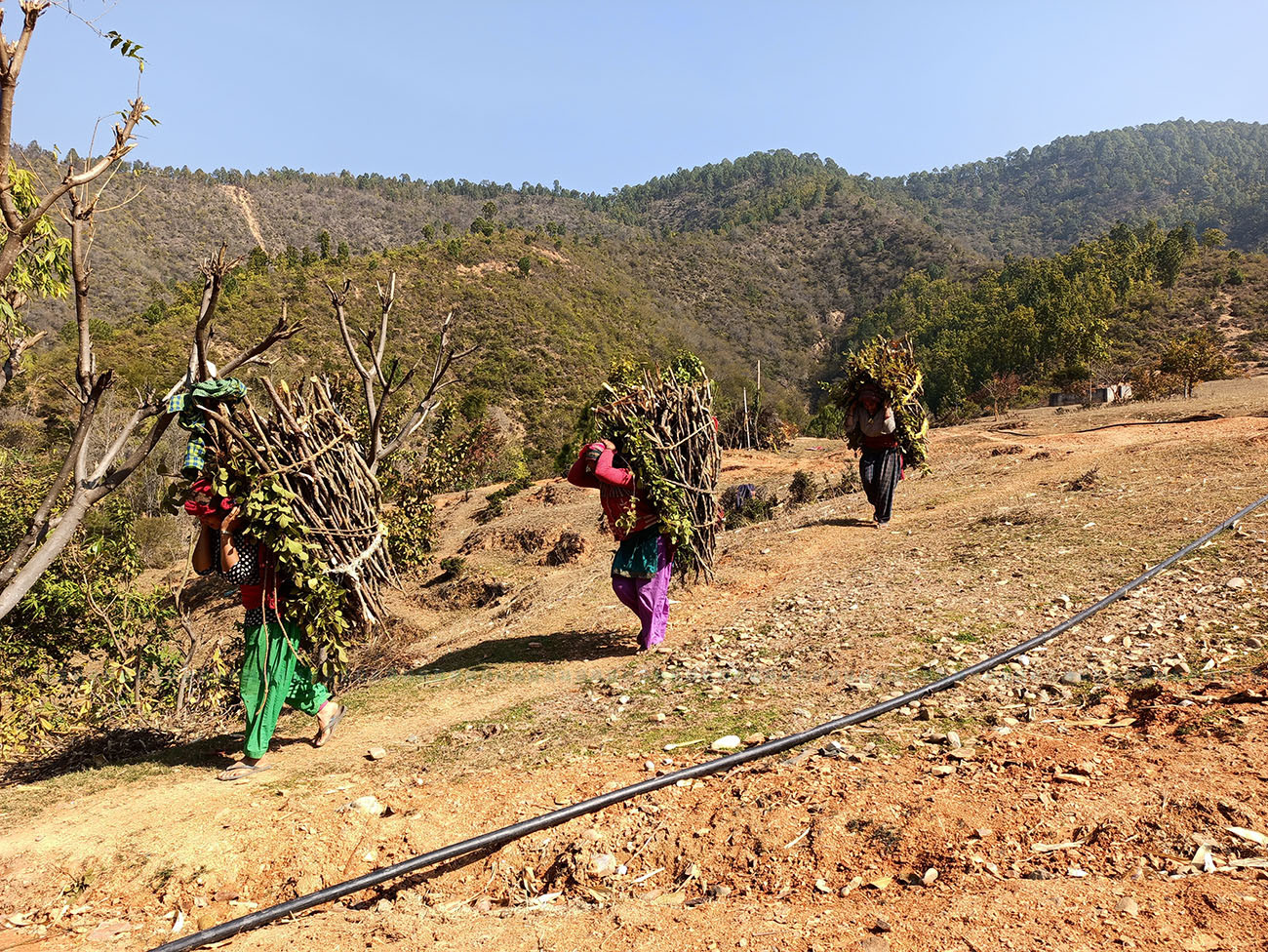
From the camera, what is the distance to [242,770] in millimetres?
4348

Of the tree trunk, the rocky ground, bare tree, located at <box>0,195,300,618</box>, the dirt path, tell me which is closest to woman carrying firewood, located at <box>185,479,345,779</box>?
the rocky ground

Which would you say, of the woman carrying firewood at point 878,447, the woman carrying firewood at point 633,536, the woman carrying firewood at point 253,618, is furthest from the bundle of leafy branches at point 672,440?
the woman carrying firewood at point 878,447

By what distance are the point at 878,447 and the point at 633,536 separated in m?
4.34

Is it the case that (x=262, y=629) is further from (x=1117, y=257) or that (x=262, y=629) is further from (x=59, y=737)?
(x=1117, y=257)

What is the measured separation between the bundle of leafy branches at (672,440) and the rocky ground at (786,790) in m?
0.86

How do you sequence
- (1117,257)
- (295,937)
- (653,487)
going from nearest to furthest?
(295,937)
(653,487)
(1117,257)

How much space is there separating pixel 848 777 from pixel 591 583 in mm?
6369

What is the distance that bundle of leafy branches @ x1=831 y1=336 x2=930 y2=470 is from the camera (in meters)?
9.17

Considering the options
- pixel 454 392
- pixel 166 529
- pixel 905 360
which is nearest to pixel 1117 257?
pixel 454 392

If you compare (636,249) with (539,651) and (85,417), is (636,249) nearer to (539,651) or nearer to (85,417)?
(539,651)

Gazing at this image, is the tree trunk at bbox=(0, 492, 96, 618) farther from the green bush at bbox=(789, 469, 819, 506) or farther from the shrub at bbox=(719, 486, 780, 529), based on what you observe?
the green bush at bbox=(789, 469, 819, 506)

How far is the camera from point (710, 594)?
768cm

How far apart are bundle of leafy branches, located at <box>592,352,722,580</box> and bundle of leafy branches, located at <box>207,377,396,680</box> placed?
6.55 ft

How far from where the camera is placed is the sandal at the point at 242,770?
426cm
